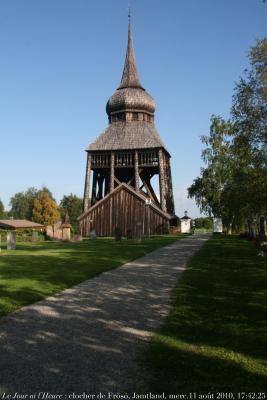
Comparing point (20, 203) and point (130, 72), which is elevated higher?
point (130, 72)

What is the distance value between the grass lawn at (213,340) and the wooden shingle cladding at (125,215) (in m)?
37.4

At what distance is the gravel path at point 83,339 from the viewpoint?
16.3 feet

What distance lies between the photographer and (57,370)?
17.4 feet

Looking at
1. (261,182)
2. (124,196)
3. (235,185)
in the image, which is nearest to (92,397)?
(261,182)

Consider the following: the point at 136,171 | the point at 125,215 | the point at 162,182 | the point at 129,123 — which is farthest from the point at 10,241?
the point at 129,123

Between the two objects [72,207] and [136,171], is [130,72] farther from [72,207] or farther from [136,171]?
[72,207]

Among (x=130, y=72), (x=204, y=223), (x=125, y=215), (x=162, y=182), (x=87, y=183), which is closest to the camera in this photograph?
(x=125, y=215)

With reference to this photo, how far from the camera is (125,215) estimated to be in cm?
5053

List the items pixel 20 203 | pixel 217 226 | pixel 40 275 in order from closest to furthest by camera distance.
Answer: pixel 40 275
pixel 217 226
pixel 20 203

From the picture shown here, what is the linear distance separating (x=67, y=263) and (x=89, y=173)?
40264 millimetres

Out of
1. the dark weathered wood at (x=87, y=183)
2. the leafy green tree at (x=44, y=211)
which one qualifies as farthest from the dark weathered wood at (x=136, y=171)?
the leafy green tree at (x=44, y=211)

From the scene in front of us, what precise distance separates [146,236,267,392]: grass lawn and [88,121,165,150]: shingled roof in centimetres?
4499

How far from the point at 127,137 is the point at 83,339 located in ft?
172

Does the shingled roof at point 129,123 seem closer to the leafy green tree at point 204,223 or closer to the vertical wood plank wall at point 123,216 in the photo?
the vertical wood plank wall at point 123,216
